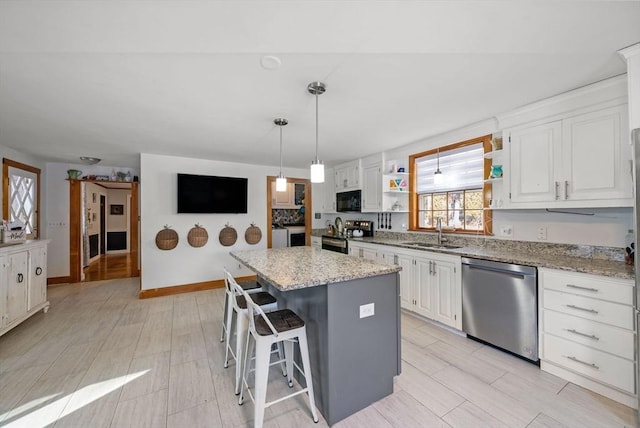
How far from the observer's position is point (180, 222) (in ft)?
14.7

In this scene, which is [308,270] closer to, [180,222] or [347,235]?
[347,235]

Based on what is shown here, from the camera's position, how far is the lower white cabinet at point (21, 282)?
106 inches

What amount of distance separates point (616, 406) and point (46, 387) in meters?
4.16

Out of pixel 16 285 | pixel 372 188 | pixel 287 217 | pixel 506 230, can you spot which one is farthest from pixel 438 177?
pixel 16 285

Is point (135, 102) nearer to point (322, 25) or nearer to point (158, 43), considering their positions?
point (158, 43)

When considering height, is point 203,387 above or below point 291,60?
below

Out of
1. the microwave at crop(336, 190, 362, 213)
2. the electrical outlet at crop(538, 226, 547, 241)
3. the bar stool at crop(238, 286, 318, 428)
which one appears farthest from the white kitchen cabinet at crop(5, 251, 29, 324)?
the electrical outlet at crop(538, 226, 547, 241)

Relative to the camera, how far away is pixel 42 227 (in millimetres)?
4699

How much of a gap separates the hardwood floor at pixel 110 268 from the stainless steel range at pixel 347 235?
4299 millimetres

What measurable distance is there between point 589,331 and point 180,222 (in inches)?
203

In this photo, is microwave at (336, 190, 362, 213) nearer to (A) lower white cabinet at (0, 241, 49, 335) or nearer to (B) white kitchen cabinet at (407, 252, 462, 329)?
(B) white kitchen cabinet at (407, 252, 462, 329)

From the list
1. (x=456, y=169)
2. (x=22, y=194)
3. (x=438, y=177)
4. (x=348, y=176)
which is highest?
(x=348, y=176)

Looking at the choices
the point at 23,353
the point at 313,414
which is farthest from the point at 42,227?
the point at 313,414

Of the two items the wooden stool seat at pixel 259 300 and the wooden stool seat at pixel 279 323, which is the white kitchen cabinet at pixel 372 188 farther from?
the wooden stool seat at pixel 279 323
